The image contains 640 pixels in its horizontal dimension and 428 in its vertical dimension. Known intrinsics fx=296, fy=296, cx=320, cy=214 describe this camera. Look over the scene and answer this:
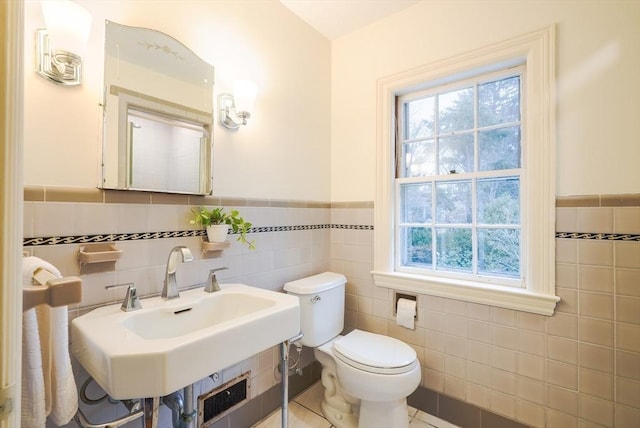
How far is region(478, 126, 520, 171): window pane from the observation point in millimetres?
1602

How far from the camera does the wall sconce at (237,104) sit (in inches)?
57.6

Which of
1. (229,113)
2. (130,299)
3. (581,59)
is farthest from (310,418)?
(581,59)

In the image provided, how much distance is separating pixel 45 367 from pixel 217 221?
2.42ft

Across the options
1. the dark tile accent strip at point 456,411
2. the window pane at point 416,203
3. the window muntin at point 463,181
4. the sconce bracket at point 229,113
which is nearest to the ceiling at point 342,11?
the window muntin at point 463,181

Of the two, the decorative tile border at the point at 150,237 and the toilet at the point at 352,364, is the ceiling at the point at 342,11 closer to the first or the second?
the decorative tile border at the point at 150,237

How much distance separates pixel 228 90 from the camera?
1.51 meters

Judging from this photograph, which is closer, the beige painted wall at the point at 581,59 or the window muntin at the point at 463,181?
the beige painted wall at the point at 581,59

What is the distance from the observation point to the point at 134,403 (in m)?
0.99

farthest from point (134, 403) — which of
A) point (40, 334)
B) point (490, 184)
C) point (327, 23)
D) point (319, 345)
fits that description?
point (327, 23)

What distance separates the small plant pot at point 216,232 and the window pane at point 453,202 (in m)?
1.26

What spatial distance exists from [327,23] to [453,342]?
7.06 ft

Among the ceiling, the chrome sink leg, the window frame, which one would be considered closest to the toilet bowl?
the window frame

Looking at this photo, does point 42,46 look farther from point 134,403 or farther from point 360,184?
point 360,184

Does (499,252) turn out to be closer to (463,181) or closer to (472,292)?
(472,292)
